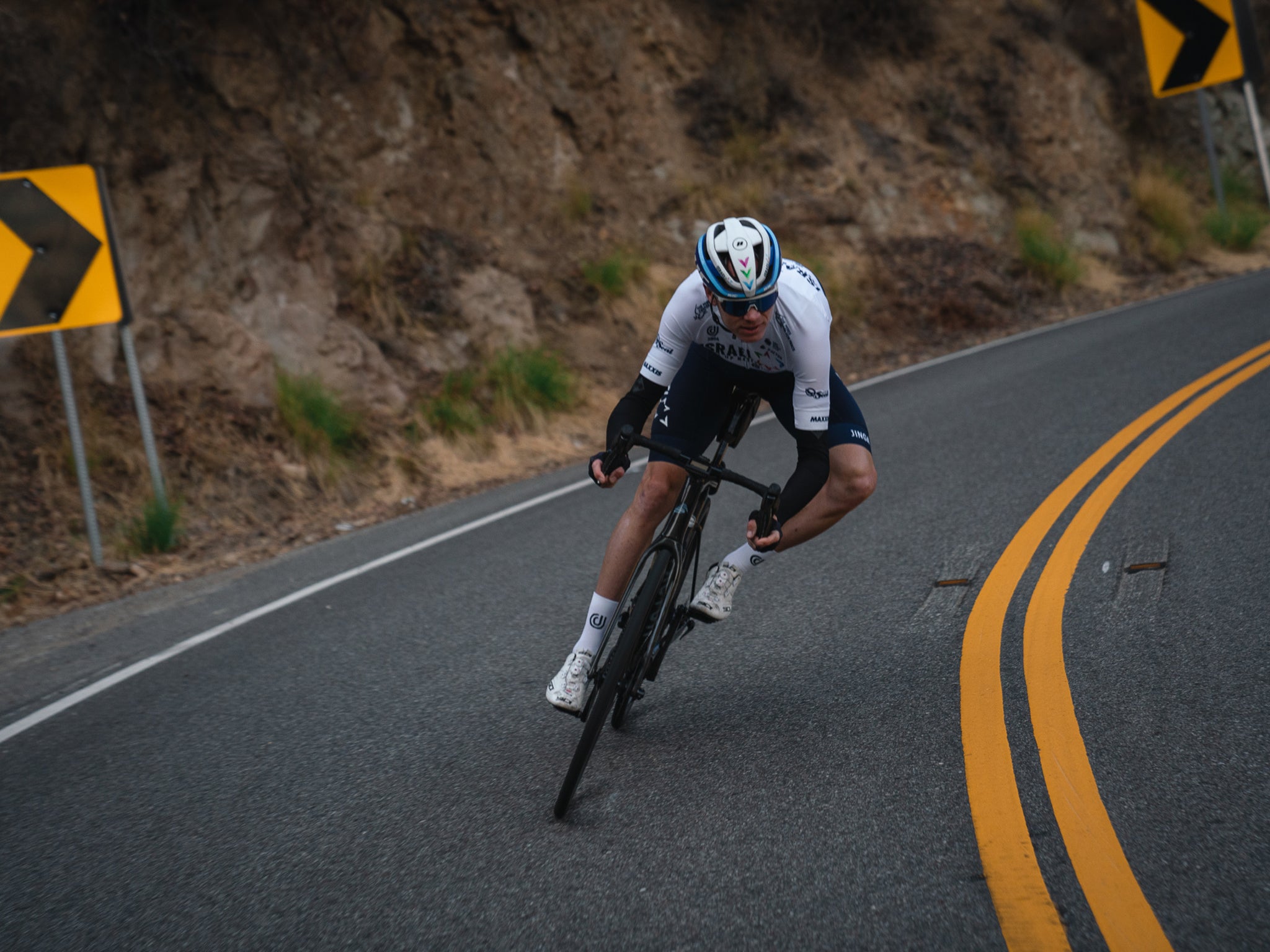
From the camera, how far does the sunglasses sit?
3.67 meters

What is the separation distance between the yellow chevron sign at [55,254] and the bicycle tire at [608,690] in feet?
19.9

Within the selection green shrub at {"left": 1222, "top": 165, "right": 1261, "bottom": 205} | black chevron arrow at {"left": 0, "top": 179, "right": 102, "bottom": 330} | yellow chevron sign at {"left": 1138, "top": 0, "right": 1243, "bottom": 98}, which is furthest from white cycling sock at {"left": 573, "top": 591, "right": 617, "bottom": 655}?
green shrub at {"left": 1222, "top": 165, "right": 1261, "bottom": 205}

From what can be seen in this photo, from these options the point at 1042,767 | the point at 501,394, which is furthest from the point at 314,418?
the point at 1042,767

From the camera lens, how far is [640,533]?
13.2 feet

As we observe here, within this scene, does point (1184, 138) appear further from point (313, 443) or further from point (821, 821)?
point (821, 821)

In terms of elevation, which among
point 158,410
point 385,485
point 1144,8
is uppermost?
point 1144,8

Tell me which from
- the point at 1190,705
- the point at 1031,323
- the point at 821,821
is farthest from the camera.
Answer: the point at 1031,323

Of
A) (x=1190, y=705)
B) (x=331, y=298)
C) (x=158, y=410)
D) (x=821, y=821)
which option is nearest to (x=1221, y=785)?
(x=1190, y=705)

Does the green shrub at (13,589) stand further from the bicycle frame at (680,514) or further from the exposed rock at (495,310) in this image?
the exposed rock at (495,310)

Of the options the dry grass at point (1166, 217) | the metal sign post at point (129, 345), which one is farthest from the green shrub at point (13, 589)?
the dry grass at point (1166, 217)

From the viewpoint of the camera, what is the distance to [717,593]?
421 centimetres

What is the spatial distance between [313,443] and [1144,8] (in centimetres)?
813

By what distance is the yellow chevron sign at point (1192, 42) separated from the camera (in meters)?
6.41

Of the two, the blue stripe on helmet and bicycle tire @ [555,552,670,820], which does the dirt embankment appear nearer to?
bicycle tire @ [555,552,670,820]
